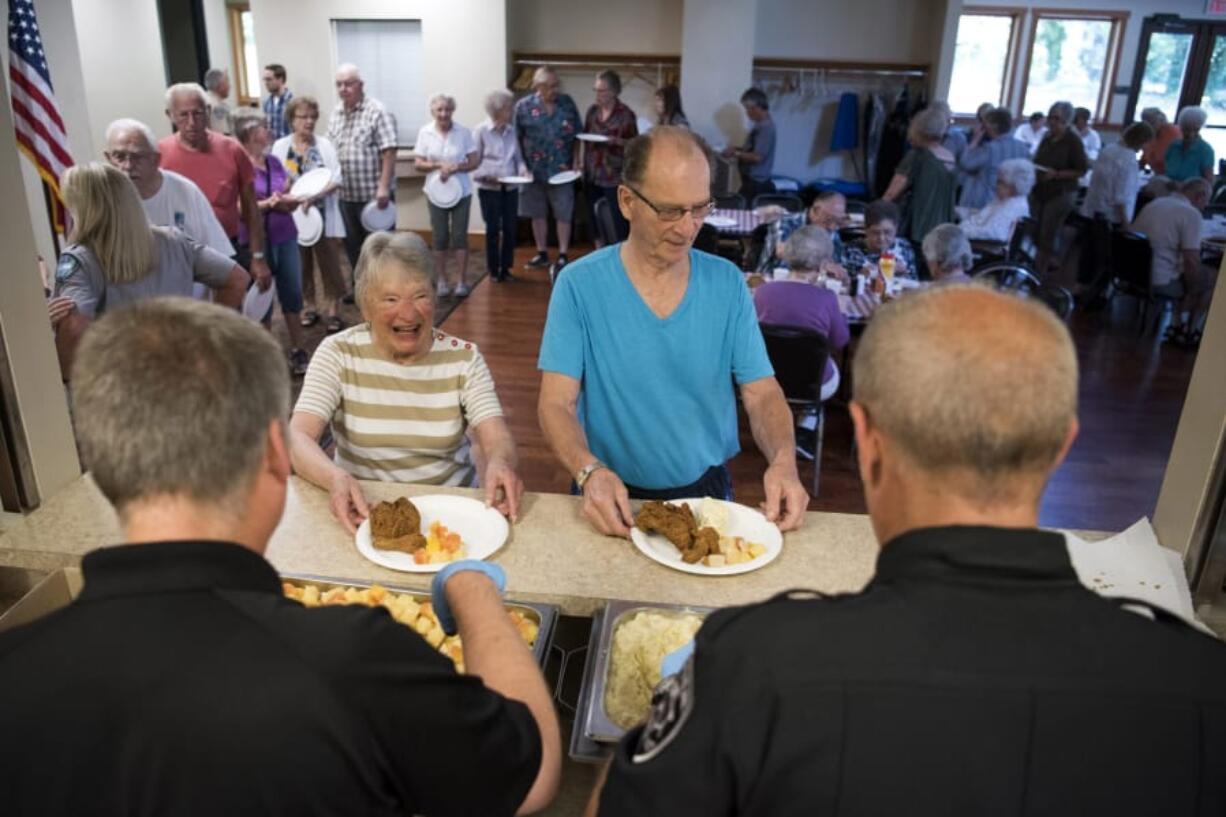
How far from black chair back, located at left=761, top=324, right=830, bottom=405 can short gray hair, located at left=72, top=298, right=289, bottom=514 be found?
3.29 m

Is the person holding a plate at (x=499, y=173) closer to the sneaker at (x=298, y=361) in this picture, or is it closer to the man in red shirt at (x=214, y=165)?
the sneaker at (x=298, y=361)

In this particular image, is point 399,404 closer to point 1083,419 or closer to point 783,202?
point 1083,419

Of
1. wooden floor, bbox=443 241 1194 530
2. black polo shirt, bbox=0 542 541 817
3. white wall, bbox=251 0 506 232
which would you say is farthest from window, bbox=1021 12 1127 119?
black polo shirt, bbox=0 542 541 817

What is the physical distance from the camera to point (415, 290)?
223 centimetres

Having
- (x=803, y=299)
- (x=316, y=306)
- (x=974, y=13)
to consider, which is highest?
(x=974, y=13)

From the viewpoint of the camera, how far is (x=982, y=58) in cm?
1081

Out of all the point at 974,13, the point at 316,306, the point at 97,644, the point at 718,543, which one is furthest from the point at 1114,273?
the point at 97,644

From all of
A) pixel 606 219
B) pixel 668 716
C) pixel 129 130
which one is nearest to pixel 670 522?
pixel 668 716

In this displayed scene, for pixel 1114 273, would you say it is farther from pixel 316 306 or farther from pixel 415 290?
pixel 415 290

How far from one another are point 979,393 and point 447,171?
6.88 meters

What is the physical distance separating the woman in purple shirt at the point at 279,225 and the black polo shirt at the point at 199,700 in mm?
4874

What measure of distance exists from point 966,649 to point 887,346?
0.92 ft

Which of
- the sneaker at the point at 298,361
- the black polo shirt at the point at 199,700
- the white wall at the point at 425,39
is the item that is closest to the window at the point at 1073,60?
the white wall at the point at 425,39

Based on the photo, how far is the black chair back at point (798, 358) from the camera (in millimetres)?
4016
